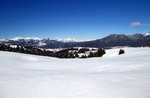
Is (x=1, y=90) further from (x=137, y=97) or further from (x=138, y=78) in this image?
(x=138, y=78)

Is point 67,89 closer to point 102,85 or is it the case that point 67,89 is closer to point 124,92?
point 102,85

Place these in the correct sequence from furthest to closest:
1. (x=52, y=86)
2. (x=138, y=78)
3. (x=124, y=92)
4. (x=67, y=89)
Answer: (x=138, y=78) < (x=52, y=86) < (x=67, y=89) < (x=124, y=92)

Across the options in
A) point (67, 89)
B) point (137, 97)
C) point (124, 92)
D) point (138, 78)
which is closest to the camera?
point (137, 97)

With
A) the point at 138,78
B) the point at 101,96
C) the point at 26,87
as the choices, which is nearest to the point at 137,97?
the point at 101,96

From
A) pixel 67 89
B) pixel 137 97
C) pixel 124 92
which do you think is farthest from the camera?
pixel 67 89

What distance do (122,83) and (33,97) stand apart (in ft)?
14.6

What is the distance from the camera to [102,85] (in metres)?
8.12

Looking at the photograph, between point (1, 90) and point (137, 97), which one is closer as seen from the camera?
point (137, 97)

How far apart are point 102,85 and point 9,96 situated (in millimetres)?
4442

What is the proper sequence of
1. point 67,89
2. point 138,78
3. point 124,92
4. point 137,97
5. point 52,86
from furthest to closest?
point 138,78, point 52,86, point 67,89, point 124,92, point 137,97

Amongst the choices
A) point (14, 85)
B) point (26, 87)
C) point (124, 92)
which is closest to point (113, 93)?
point (124, 92)

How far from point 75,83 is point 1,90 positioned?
3776 millimetres

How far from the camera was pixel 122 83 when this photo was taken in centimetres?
834

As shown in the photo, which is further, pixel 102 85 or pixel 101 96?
pixel 102 85
